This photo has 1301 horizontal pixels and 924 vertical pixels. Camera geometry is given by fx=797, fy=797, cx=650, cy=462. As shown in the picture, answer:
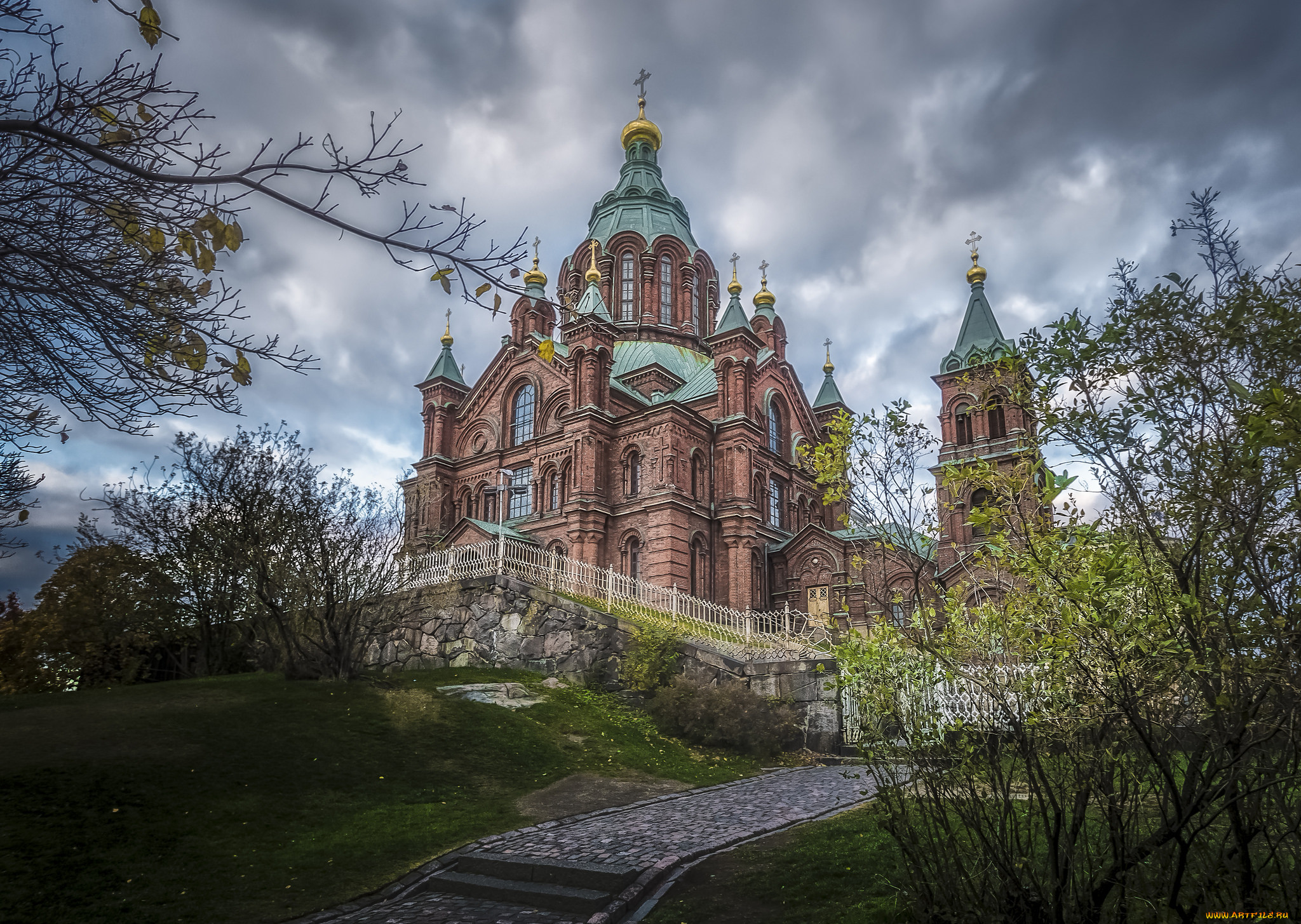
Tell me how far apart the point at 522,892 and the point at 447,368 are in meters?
31.6

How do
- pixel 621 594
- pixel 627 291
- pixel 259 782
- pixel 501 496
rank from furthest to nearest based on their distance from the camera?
pixel 627 291 → pixel 501 496 → pixel 621 594 → pixel 259 782

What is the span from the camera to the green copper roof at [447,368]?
→ 3603 centimetres

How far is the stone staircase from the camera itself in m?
6.82

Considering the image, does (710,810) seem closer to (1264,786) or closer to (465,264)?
(1264,786)

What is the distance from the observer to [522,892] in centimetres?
707

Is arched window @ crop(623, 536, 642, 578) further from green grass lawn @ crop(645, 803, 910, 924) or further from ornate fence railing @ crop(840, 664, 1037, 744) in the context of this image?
ornate fence railing @ crop(840, 664, 1037, 744)

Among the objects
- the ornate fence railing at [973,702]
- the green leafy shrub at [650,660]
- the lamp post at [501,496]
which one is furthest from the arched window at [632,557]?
the ornate fence railing at [973,702]

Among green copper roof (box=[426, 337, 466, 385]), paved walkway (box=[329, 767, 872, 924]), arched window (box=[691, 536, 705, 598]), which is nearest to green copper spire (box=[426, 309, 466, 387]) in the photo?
green copper roof (box=[426, 337, 466, 385])

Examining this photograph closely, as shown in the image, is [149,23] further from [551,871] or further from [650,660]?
[650,660]

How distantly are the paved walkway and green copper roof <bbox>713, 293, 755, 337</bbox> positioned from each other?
860 inches

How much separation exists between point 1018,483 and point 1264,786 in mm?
1950

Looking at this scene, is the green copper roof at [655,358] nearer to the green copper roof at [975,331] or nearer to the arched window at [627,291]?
the arched window at [627,291]

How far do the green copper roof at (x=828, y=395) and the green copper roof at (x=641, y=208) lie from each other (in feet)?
31.5

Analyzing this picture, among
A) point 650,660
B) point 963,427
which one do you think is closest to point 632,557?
point 650,660
